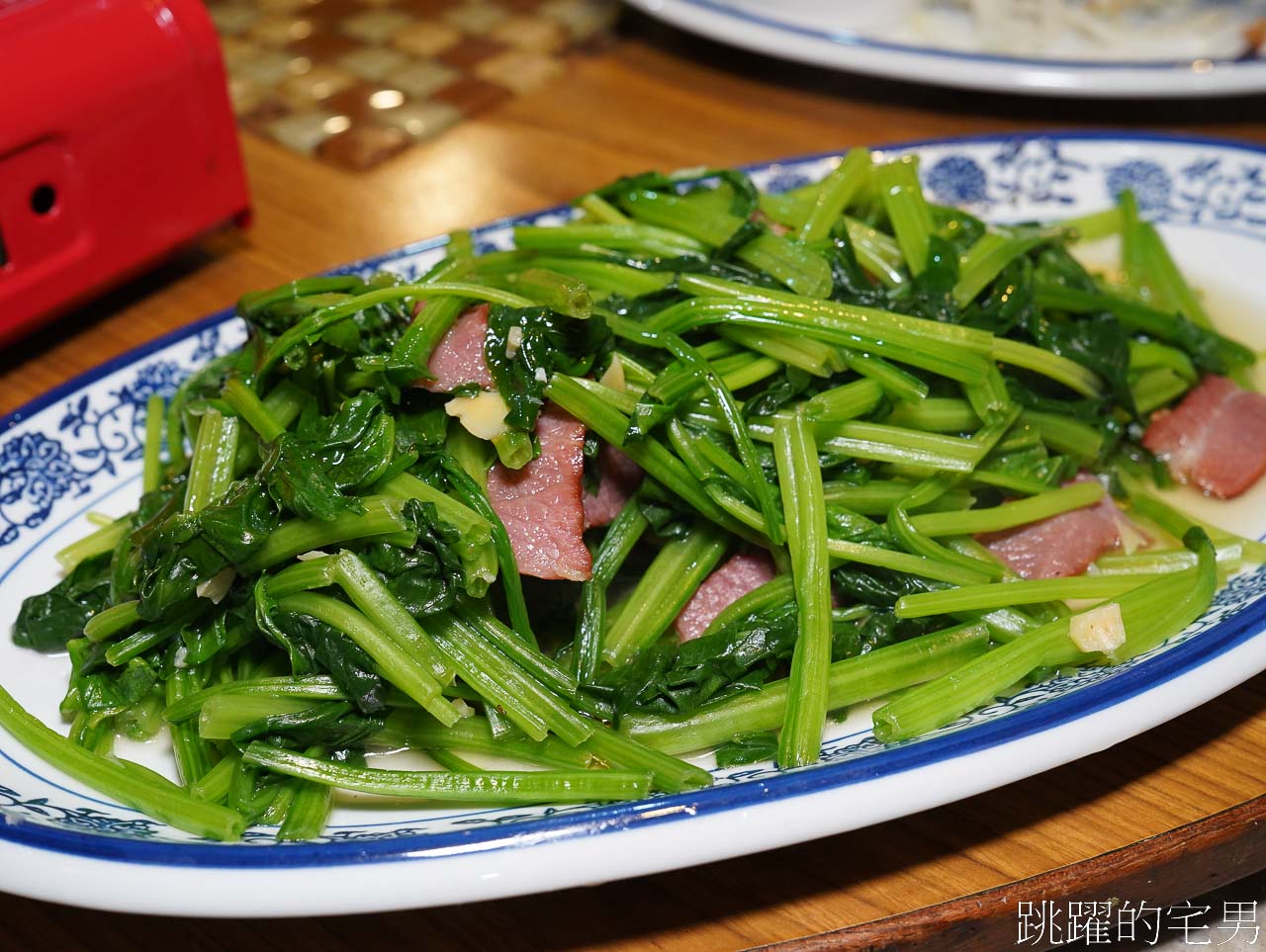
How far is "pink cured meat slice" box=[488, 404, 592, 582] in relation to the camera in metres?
1.75

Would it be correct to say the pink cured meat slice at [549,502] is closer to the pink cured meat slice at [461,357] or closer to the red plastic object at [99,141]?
the pink cured meat slice at [461,357]

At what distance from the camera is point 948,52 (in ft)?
11.3

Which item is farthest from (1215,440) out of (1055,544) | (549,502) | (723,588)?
(549,502)

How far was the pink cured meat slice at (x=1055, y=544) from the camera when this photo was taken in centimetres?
204

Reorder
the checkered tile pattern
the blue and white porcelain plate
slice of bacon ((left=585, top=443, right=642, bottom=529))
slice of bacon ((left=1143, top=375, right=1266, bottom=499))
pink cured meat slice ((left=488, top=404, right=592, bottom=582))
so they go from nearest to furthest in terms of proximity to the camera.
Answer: the blue and white porcelain plate → pink cured meat slice ((left=488, top=404, right=592, bottom=582)) → slice of bacon ((left=585, top=443, right=642, bottom=529)) → slice of bacon ((left=1143, top=375, right=1266, bottom=499)) → the checkered tile pattern

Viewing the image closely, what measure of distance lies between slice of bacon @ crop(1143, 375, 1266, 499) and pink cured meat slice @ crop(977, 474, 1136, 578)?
35 cm

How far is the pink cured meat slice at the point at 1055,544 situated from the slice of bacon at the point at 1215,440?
35 cm

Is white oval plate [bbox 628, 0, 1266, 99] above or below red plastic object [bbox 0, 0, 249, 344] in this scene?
below

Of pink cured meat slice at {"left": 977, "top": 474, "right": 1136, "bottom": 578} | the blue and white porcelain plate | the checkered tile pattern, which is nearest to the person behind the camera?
the blue and white porcelain plate

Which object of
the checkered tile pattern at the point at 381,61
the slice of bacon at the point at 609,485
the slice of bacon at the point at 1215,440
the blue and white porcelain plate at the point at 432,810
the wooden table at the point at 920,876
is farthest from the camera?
the checkered tile pattern at the point at 381,61

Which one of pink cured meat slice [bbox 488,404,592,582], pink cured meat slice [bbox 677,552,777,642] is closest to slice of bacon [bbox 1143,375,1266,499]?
pink cured meat slice [bbox 677,552,777,642]

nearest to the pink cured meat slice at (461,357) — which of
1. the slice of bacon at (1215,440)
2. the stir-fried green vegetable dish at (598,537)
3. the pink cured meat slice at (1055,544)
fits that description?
the stir-fried green vegetable dish at (598,537)

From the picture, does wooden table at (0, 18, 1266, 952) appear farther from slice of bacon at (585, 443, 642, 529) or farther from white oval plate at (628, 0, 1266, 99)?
white oval plate at (628, 0, 1266, 99)

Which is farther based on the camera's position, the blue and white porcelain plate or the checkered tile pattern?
the checkered tile pattern
